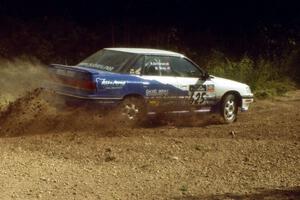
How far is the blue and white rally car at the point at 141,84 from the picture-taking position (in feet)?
34.2

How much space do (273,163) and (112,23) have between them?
12.1 meters

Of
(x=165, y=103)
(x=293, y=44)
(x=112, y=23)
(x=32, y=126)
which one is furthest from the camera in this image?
(x=293, y=44)

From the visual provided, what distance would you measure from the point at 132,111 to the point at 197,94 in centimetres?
166

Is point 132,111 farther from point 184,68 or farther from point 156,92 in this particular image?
point 184,68

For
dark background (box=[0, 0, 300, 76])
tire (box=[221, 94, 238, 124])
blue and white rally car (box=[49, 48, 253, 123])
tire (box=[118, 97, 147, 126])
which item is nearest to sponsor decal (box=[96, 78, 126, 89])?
blue and white rally car (box=[49, 48, 253, 123])

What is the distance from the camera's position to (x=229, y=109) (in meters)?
12.7

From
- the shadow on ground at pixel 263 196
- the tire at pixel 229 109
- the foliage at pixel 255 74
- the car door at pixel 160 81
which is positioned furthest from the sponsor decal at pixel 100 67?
the foliage at pixel 255 74

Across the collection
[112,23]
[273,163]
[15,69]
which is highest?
[112,23]

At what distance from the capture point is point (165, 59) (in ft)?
37.9

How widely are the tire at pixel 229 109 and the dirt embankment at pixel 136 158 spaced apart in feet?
1.41

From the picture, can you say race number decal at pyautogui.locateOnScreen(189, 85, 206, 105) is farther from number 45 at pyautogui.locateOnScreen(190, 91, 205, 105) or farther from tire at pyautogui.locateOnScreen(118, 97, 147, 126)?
tire at pyautogui.locateOnScreen(118, 97, 147, 126)

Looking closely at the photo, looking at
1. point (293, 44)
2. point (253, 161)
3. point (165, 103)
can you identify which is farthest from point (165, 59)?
point (293, 44)

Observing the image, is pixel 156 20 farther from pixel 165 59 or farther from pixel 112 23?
pixel 165 59

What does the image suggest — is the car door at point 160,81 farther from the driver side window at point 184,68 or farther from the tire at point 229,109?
the tire at point 229,109
